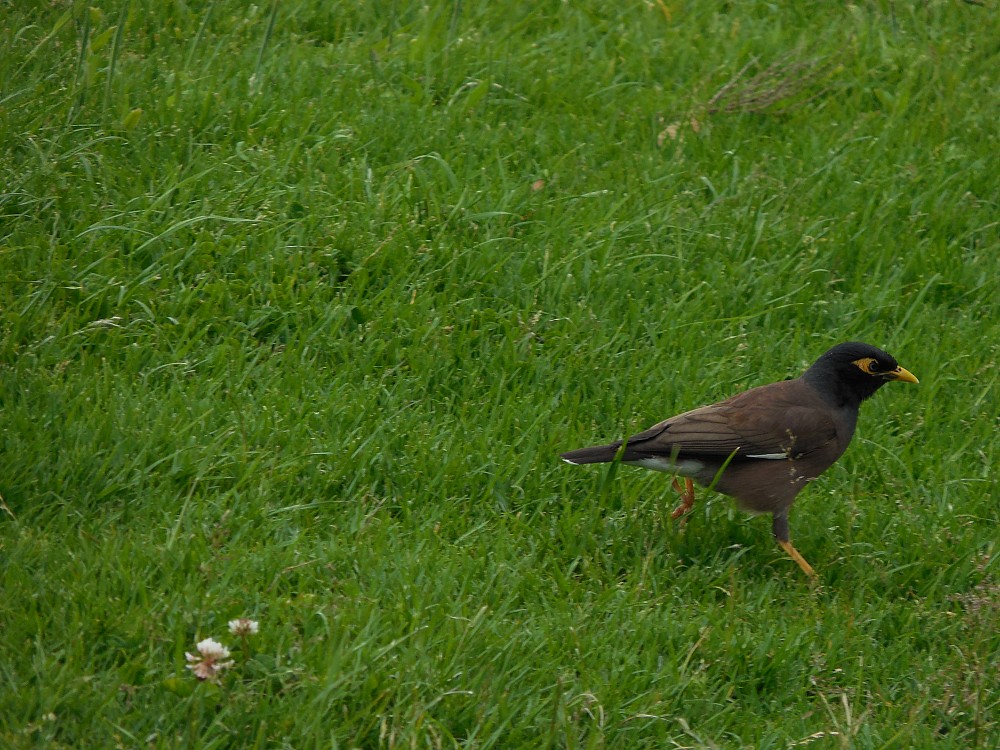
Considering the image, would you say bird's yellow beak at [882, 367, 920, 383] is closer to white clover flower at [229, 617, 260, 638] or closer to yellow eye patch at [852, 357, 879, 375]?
yellow eye patch at [852, 357, 879, 375]

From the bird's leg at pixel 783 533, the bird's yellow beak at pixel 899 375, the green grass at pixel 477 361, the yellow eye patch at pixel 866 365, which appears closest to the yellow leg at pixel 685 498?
the green grass at pixel 477 361

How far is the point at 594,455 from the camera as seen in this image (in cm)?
527

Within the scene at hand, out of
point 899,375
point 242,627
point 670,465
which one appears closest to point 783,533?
point 670,465

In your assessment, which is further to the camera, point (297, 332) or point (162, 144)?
point (162, 144)

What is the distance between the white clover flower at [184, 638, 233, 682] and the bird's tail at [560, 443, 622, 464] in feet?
6.17

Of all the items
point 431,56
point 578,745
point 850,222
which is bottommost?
point 578,745

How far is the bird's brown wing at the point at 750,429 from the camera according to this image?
5.43 m

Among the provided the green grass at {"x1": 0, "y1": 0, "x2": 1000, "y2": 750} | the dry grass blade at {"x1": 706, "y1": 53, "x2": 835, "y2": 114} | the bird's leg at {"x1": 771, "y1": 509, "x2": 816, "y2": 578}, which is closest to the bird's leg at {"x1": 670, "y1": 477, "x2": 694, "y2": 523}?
the green grass at {"x1": 0, "y1": 0, "x2": 1000, "y2": 750}

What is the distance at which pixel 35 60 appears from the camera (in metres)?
6.77

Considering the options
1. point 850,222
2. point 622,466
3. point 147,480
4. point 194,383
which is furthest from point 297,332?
point 850,222

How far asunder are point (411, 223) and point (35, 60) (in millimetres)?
2292

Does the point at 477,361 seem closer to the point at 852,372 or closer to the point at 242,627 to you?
Result: the point at 852,372

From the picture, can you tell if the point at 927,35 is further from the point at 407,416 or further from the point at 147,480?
the point at 147,480

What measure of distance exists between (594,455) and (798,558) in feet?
3.25
